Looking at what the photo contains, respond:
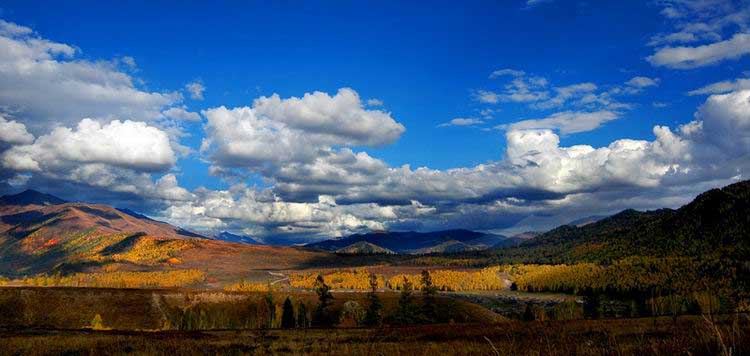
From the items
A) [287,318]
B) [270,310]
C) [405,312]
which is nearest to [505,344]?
[405,312]

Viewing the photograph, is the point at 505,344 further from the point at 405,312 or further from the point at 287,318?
the point at 287,318

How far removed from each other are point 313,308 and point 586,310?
104 m

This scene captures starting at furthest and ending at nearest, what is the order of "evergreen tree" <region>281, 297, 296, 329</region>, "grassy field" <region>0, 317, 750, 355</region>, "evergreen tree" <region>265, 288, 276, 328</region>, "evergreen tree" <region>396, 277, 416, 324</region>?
"evergreen tree" <region>265, 288, 276, 328</region> → "evergreen tree" <region>281, 297, 296, 329</region> → "evergreen tree" <region>396, 277, 416, 324</region> → "grassy field" <region>0, 317, 750, 355</region>

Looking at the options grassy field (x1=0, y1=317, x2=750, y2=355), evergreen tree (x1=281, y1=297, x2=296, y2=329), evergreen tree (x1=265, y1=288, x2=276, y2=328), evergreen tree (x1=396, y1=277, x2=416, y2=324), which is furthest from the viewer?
evergreen tree (x1=265, y1=288, x2=276, y2=328)

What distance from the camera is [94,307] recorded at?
160 m

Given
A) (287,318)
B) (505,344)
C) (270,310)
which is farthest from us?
(270,310)

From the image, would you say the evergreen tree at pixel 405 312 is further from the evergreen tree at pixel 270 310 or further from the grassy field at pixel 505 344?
the grassy field at pixel 505 344

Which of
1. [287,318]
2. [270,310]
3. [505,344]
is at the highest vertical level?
[505,344]

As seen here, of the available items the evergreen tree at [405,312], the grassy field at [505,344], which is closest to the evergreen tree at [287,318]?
the evergreen tree at [405,312]

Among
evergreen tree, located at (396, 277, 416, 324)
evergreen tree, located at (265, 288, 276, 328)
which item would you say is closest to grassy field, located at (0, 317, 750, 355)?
evergreen tree, located at (396, 277, 416, 324)

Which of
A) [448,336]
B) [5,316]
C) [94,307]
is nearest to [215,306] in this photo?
[94,307]

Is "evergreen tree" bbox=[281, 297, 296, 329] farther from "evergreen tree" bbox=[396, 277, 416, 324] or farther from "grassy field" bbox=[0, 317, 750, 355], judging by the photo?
"grassy field" bbox=[0, 317, 750, 355]

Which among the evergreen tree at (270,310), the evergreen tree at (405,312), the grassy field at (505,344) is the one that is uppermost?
the grassy field at (505,344)

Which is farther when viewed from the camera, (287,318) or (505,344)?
(287,318)
